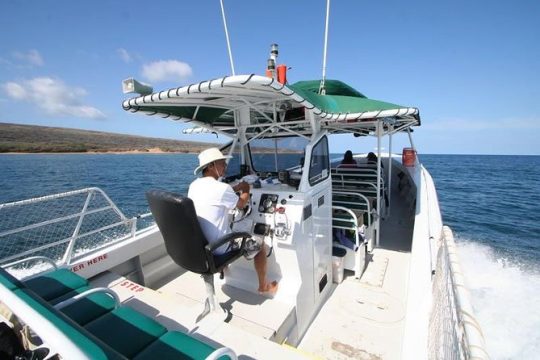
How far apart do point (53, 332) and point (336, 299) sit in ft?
10.3

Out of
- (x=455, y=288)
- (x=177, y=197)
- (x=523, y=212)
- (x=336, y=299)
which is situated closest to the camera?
(x=455, y=288)

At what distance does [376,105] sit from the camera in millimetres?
3424

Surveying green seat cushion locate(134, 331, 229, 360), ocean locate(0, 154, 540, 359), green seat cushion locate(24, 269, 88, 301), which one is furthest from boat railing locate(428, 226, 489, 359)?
ocean locate(0, 154, 540, 359)

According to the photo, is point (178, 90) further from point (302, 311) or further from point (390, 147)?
point (390, 147)

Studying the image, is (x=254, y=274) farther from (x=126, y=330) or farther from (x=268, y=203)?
(x=126, y=330)

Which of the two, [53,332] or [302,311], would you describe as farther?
[302,311]

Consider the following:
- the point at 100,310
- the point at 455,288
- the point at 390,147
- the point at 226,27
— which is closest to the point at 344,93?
the point at 226,27

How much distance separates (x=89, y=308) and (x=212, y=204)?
115 centimetres

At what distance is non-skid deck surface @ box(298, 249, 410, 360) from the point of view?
2.61 metres

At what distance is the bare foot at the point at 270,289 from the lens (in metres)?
2.74

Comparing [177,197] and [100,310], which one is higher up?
[177,197]

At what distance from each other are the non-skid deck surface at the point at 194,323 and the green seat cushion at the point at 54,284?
467mm

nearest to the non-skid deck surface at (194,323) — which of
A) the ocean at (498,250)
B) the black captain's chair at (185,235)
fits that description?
the black captain's chair at (185,235)

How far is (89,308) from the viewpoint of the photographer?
1.94 m
